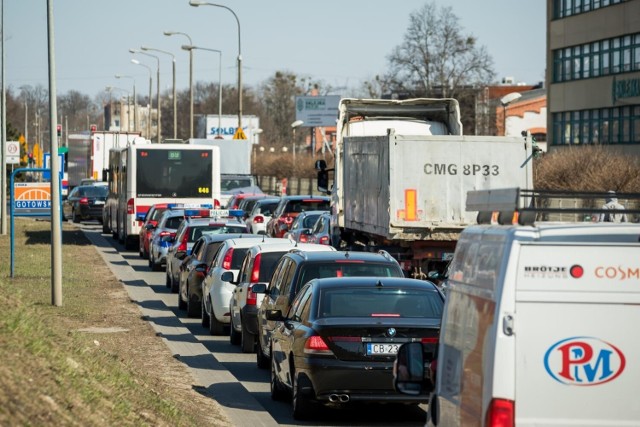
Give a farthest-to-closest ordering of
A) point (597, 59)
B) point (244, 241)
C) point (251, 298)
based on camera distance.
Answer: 1. point (597, 59)
2. point (244, 241)
3. point (251, 298)

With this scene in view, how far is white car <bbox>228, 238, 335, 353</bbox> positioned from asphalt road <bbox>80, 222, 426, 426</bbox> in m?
0.26

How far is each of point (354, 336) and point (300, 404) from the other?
2.93 feet

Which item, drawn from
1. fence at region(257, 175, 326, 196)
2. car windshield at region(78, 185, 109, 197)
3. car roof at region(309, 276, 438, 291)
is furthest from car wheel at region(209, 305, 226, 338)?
fence at region(257, 175, 326, 196)

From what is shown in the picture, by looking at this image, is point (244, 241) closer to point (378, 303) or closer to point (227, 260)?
point (227, 260)

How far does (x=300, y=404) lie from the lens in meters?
12.5

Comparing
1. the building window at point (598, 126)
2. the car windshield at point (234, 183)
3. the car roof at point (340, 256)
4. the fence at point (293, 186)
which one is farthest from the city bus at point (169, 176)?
the fence at point (293, 186)

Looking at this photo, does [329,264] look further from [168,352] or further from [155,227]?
[155,227]

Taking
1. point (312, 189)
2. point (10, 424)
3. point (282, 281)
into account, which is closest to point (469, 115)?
point (312, 189)

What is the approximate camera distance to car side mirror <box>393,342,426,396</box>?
293 inches

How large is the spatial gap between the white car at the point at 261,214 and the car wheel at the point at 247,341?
22.4m

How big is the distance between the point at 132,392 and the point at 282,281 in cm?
479

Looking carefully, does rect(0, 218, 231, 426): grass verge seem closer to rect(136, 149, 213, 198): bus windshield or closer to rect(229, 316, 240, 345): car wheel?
rect(229, 316, 240, 345): car wheel

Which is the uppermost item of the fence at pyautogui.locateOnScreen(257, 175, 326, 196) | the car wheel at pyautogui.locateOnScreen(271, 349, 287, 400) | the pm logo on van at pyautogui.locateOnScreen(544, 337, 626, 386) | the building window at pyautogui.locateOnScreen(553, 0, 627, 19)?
the building window at pyautogui.locateOnScreen(553, 0, 627, 19)

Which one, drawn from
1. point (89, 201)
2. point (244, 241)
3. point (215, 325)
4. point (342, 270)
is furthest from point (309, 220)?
point (89, 201)
